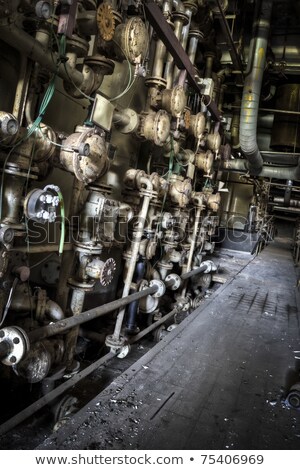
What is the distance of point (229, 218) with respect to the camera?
9914 mm

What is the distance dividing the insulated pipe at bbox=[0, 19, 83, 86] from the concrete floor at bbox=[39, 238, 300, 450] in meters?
1.77

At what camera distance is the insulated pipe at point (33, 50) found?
5.01 feet

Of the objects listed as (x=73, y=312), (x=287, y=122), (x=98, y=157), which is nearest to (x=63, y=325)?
(x=73, y=312)

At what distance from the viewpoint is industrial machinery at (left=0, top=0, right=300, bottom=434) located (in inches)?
68.4

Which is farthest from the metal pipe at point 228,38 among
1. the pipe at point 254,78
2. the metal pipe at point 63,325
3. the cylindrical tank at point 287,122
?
the metal pipe at point 63,325

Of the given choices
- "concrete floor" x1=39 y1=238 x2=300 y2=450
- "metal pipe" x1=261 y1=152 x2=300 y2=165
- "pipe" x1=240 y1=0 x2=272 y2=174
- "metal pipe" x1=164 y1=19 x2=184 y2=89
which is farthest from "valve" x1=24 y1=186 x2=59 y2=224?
"metal pipe" x1=261 y1=152 x2=300 y2=165

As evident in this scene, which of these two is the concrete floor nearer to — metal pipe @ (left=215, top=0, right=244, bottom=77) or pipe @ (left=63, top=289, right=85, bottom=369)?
pipe @ (left=63, top=289, right=85, bottom=369)

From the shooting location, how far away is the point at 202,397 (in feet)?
5.54

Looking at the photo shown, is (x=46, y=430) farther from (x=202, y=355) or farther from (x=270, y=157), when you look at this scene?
(x=270, y=157)

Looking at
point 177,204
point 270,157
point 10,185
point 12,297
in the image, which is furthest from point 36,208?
point 270,157

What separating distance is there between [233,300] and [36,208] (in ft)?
8.94

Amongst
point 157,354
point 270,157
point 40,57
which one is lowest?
point 157,354

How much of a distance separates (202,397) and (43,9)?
79.9 inches

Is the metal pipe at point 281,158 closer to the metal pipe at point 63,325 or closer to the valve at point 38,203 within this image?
the metal pipe at point 63,325
